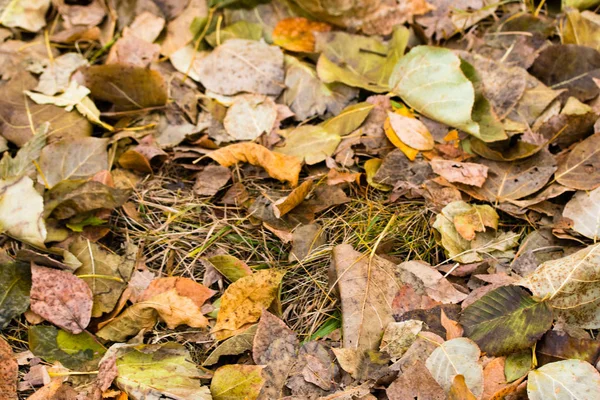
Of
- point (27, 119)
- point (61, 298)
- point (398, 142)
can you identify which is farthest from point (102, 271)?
point (398, 142)

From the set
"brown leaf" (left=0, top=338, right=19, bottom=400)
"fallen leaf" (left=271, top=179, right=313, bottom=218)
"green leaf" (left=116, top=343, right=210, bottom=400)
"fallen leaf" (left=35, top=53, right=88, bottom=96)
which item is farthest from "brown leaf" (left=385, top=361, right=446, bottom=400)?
"fallen leaf" (left=35, top=53, right=88, bottom=96)

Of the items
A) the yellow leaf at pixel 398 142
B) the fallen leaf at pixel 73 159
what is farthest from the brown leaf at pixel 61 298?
the yellow leaf at pixel 398 142

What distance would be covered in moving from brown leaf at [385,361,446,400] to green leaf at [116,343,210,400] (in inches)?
19.4

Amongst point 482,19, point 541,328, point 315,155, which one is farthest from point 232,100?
point 541,328

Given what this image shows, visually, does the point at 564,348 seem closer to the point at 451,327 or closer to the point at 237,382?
the point at 451,327

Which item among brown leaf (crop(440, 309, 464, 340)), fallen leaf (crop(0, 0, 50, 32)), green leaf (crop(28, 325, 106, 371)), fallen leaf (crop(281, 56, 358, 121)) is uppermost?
fallen leaf (crop(0, 0, 50, 32))

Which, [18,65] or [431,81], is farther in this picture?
[18,65]

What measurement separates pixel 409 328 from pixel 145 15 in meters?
1.71

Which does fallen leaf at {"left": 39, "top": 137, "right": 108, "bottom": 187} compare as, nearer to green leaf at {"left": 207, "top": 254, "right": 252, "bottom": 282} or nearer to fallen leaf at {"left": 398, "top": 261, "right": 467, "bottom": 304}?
green leaf at {"left": 207, "top": 254, "right": 252, "bottom": 282}

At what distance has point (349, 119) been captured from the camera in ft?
7.07

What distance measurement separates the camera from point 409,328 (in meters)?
1.62

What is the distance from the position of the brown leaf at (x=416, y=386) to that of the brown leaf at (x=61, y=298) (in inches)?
35.3

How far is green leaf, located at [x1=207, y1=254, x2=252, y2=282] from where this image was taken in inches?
71.1

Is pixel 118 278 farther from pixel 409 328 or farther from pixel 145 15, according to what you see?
pixel 145 15
